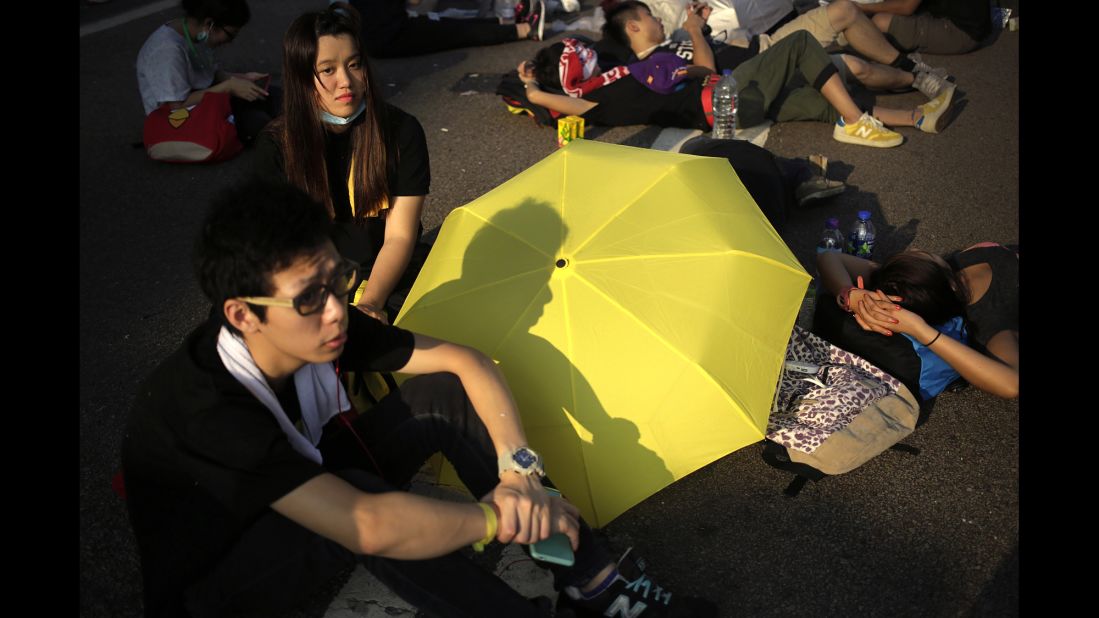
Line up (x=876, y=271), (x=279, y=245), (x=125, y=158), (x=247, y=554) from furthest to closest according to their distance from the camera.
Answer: (x=125, y=158)
(x=876, y=271)
(x=247, y=554)
(x=279, y=245)

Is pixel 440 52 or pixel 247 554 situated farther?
pixel 440 52

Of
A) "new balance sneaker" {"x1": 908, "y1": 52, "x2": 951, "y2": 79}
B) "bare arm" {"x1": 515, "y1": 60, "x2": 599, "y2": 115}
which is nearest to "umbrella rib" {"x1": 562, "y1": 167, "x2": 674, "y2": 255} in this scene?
"bare arm" {"x1": 515, "y1": 60, "x2": 599, "y2": 115}

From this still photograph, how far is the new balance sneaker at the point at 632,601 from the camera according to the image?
2.90 meters

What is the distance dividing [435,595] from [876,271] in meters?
2.50

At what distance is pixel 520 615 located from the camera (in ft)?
8.75

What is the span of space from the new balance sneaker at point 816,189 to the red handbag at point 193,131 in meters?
3.78

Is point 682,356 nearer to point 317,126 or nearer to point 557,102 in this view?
point 317,126

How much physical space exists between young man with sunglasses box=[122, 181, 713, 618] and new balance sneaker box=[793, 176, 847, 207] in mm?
2899

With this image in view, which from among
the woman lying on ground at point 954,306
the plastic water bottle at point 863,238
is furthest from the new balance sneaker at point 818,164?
the woman lying on ground at point 954,306

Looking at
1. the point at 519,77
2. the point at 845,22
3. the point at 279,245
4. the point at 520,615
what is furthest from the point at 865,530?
the point at 845,22

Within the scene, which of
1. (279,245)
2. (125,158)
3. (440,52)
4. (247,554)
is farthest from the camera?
(440,52)

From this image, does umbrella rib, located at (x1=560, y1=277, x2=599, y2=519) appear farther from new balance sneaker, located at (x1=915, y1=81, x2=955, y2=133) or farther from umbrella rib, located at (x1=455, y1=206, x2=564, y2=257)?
new balance sneaker, located at (x1=915, y1=81, x2=955, y2=133)

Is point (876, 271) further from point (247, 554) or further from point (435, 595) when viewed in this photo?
point (247, 554)

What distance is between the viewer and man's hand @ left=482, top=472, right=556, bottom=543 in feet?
8.48
